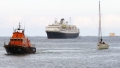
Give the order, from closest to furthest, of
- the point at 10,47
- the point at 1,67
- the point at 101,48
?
the point at 1,67, the point at 10,47, the point at 101,48

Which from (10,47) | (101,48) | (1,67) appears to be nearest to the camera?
(1,67)

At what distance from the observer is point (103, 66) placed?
56.4 m

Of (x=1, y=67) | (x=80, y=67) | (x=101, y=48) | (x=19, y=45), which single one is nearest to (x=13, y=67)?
(x=1, y=67)

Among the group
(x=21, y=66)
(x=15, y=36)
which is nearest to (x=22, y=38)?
(x=15, y=36)

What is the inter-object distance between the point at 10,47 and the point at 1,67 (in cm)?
2061

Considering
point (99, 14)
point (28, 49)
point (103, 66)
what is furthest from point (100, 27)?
point (103, 66)

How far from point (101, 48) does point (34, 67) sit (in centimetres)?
4469

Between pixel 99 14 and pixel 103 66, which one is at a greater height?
pixel 99 14

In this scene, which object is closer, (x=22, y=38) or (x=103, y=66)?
(x=103, y=66)

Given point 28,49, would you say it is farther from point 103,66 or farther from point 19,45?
point 103,66

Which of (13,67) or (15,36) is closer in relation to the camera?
(13,67)

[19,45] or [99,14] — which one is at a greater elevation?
[99,14]

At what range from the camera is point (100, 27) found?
98250 millimetres

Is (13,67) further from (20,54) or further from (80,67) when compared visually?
(20,54)
